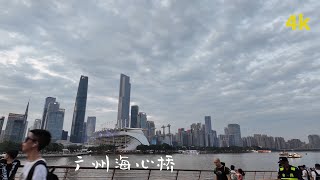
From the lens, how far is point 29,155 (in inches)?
100.0

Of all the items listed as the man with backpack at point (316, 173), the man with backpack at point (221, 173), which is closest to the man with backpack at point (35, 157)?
the man with backpack at point (221, 173)

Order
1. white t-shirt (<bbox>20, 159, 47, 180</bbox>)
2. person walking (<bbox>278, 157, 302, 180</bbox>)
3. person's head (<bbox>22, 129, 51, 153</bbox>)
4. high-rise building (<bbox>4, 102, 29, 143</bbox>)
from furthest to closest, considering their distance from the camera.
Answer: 1. high-rise building (<bbox>4, 102, 29, 143</bbox>)
2. person walking (<bbox>278, 157, 302, 180</bbox>)
3. person's head (<bbox>22, 129, 51, 153</bbox>)
4. white t-shirt (<bbox>20, 159, 47, 180</bbox>)

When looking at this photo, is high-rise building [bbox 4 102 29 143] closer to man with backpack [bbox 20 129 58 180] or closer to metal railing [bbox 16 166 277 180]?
metal railing [bbox 16 166 277 180]

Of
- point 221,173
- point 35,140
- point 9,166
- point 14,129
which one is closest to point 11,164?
point 9,166

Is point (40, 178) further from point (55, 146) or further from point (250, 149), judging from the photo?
point (250, 149)

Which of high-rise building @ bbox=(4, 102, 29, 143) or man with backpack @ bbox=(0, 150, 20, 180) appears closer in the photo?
man with backpack @ bbox=(0, 150, 20, 180)

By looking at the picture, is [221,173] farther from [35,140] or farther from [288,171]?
[35,140]

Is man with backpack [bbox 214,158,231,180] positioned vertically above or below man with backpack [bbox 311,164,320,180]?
above

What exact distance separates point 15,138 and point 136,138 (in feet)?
315

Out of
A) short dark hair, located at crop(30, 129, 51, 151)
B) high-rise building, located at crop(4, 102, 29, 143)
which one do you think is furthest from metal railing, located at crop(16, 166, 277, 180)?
high-rise building, located at crop(4, 102, 29, 143)

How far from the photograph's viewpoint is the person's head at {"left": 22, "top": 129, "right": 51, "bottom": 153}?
2582mm

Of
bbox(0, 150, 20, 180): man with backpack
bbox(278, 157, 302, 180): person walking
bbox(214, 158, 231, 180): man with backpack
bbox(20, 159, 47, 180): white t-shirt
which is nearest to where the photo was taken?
bbox(20, 159, 47, 180): white t-shirt

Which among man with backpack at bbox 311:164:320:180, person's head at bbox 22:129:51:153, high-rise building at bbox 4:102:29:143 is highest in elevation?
high-rise building at bbox 4:102:29:143

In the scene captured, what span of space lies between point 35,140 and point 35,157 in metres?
0.19
